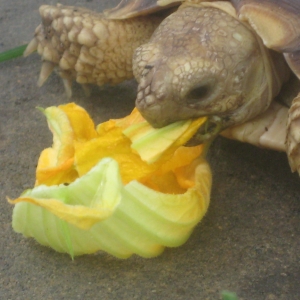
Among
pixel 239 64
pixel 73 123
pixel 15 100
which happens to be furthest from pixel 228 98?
pixel 15 100

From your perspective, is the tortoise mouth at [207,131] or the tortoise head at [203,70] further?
the tortoise mouth at [207,131]

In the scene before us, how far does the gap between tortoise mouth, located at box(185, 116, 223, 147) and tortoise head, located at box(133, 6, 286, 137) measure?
0.7 inches

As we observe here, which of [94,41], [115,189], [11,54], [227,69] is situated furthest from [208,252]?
[11,54]

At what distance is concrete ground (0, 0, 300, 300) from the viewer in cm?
95

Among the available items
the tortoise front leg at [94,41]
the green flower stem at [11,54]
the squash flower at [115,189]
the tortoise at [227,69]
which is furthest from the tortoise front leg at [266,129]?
the green flower stem at [11,54]

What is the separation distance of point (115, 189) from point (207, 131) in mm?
353

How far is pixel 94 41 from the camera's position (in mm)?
1413

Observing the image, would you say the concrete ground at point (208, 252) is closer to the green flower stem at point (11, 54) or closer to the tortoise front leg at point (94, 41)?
the tortoise front leg at point (94, 41)

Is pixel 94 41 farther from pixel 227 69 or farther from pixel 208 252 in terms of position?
pixel 208 252

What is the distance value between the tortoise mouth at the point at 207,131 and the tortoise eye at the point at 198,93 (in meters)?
0.09

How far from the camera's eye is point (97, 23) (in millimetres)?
1425

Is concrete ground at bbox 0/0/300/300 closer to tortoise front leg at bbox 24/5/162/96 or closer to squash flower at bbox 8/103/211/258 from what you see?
squash flower at bbox 8/103/211/258

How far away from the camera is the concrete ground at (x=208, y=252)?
37.5 inches

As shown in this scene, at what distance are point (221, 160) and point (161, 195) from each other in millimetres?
412
